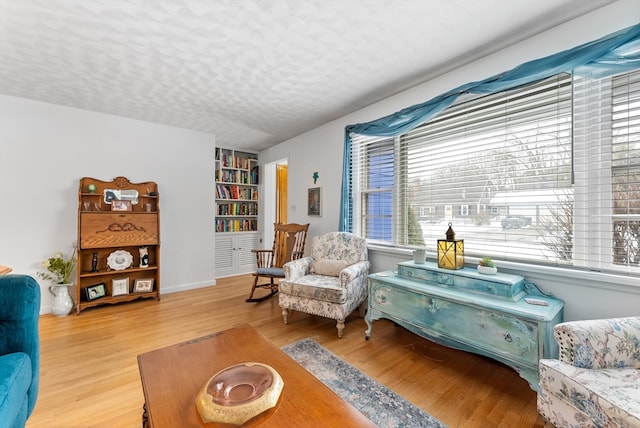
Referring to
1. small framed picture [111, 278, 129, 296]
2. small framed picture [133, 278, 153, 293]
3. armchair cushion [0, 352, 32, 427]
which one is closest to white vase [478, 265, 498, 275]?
armchair cushion [0, 352, 32, 427]

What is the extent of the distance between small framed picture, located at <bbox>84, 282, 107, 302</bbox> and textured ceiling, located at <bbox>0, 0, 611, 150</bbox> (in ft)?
7.18

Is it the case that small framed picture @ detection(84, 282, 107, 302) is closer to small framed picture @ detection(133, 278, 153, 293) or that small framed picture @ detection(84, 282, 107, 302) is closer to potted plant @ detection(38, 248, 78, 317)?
potted plant @ detection(38, 248, 78, 317)

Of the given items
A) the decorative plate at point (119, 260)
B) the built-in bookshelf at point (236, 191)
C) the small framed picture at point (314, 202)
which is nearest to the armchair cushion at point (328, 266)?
the small framed picture at point (314, 202)

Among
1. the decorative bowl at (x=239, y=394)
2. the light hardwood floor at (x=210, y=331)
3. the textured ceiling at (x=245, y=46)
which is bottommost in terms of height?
the light hardwood floor at (x=210, y=331)

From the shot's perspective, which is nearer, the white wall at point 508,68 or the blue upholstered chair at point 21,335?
the blue upholstered chair at point 21,335

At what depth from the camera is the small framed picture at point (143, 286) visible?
3547 millimetres

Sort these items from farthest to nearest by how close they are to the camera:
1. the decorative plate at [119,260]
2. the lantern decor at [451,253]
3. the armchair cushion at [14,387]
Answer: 1. the decorative plate at [119,260]
2. the lantern decor at [451,253]
3. the armchair cushion at [14,387]

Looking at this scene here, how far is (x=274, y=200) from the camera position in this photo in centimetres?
527

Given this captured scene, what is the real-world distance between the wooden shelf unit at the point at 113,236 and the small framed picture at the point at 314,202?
208 centimetres

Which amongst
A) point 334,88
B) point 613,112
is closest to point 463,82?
point 613,112

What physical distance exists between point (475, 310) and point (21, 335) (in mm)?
2575

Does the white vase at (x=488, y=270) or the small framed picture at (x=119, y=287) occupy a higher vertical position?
the white vase at (x=488, y=270)

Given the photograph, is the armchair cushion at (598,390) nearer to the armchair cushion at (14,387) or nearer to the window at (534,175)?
the window at (534,175)

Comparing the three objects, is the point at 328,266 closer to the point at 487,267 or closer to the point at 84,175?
the point at 487,267
